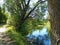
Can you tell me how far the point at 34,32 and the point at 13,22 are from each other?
1.44 m

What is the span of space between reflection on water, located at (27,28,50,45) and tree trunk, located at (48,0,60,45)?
5.84 meters

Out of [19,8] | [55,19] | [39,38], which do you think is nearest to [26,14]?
[19,8]

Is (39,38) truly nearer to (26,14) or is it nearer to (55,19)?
(26,14)

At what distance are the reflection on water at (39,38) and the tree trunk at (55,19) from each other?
5836mm

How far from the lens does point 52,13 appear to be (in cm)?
307

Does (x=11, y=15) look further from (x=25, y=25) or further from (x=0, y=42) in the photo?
(x=0, y=42)

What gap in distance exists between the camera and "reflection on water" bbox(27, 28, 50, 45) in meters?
9.22

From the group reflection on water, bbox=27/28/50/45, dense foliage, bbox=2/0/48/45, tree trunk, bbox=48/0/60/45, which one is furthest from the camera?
dense foliage, bbox=2/0/48/45

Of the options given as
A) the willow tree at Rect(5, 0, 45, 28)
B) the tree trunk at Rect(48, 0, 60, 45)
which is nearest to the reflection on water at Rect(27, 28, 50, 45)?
the willow tree at Rect(5, 0, 45, 28)

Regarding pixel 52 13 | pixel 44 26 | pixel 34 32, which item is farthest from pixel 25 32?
pixel 52 13

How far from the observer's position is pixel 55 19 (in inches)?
119

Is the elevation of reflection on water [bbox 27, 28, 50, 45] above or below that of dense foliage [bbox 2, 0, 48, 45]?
below

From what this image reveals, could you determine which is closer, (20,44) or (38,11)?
(20,44)

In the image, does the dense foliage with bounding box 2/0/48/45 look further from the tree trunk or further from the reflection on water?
the tree trunk
